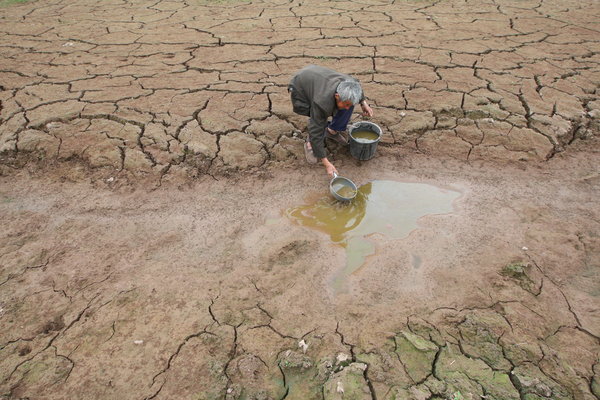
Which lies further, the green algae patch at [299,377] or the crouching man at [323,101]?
the crouching man at [323,101]

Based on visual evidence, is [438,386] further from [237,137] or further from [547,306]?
[237,137]

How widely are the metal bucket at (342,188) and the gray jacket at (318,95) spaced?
27 cm

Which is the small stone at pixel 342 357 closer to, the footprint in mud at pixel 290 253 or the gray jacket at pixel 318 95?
Answer: the footprint in mud at pixel 290 253

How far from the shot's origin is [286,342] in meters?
2.18

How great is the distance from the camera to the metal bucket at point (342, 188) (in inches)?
121

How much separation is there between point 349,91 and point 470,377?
6.51 ft

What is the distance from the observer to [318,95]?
294 cm

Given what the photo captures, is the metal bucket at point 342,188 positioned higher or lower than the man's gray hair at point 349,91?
lower

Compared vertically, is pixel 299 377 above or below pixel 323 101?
below

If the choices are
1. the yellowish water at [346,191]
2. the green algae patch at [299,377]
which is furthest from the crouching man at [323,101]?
the green algae patch at [299,377]

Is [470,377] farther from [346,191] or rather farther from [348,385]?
[346,191]

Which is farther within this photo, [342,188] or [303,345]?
[342,188]

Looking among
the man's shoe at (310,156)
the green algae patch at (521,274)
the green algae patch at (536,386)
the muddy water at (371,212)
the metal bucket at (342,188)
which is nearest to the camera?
the green algae patch at (536,386)

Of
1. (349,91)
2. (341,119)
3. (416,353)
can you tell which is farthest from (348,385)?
(341,119)
